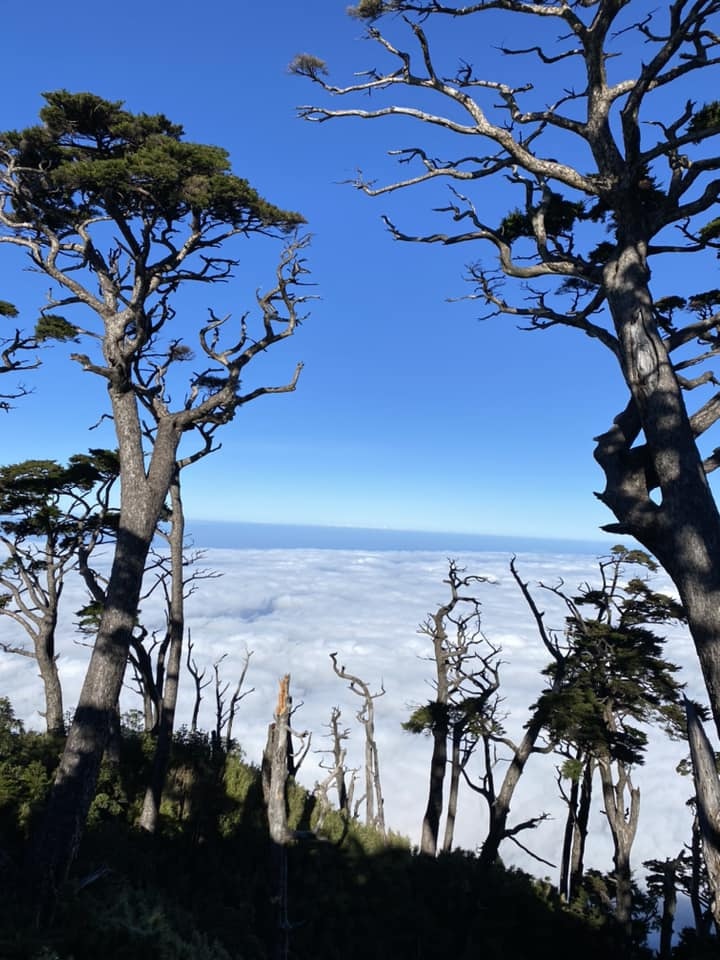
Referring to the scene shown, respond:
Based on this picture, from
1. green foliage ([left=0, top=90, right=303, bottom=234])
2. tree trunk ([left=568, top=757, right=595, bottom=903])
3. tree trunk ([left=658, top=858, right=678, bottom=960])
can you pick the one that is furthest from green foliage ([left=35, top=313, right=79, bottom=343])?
tree trunk ([left=658, top=858, right=678, bottom=960])

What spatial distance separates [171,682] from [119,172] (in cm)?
990

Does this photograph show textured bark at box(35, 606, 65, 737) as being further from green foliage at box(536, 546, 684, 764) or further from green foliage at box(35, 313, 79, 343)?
green foliage at box(536, 546, 684, 764)

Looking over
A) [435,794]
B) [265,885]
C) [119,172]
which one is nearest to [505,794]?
[435,794]

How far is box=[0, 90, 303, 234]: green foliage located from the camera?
7953 mm

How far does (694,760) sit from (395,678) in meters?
103

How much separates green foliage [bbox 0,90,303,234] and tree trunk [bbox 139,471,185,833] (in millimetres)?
4932

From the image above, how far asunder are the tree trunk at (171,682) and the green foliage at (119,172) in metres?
4.93

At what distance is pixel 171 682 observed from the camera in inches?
503

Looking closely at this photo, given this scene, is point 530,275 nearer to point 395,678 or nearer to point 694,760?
point 694,760

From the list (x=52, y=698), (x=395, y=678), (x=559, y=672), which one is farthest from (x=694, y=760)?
(x=395, y=678)

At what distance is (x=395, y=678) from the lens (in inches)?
4028

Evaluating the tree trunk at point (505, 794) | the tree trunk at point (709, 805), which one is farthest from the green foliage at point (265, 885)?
the tree trunk at point (709, 805)

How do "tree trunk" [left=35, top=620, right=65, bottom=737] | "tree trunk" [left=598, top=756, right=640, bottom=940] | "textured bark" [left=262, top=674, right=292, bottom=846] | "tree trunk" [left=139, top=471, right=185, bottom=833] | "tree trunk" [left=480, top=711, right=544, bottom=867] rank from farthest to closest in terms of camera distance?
"tree trunk" [left=35, top=620, right=65, bottom=737]
"tree trunk" [left=598, top=756, right=640, bottom=940]
"tree trunk" [left=480, top=711, right=544, bottom=867]
"tree trunk" [left=139, top=471, right=185, bottom=833]
"textured bark" [left=262, top=674, right=292, bottom=846]

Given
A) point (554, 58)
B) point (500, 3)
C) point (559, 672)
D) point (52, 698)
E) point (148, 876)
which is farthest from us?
point (52, 698)
